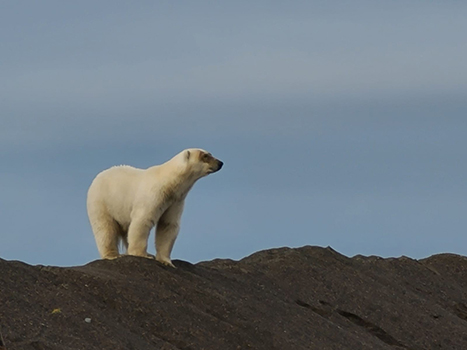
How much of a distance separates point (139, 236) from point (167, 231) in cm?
50

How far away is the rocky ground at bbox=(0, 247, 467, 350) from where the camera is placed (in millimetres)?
12477

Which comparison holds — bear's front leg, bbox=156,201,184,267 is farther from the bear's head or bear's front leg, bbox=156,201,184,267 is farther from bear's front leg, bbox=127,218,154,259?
the bear's head

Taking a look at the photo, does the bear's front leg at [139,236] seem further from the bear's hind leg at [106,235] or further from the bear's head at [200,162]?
the bear's head at [200,162]

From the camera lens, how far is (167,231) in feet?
50.0

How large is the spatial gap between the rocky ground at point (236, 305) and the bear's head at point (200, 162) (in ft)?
4.95

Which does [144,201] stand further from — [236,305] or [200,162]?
[236,305]

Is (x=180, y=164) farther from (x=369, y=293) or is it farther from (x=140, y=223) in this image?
(x=369, y=293)

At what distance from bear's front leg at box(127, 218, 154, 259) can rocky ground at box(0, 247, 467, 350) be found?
0.84 feet

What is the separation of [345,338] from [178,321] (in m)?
2.94

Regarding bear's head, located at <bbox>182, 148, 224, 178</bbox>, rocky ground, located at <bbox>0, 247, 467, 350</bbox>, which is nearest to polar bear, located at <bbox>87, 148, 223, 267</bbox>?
bear's head, located at <bbox>182, 148, 224, 178</bbox>

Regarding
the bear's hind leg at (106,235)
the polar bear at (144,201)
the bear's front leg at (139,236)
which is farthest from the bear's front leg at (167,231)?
the bear's hind leg at (106,235)

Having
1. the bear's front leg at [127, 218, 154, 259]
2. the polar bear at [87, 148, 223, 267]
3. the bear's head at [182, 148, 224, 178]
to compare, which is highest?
the bear's head at [182, 148, 224, 178]

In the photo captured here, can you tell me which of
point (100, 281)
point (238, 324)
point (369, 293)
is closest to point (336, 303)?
point (369, 293)

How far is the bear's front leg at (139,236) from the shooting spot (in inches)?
583
